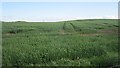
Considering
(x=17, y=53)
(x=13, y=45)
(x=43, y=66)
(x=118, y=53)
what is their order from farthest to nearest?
1. (x=118, y=53)
2. (x=13, y=45)
3. (x=17, y=53)
4. (x=43, y=66)

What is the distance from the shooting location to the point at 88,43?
20516mm

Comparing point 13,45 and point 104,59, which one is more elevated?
point 13,45

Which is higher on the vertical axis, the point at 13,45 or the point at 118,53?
the point at 13,45

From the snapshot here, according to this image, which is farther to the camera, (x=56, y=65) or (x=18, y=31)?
(x=18, y=31)

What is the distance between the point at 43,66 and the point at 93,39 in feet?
27.8

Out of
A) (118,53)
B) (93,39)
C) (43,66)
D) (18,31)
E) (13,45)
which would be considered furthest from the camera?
(18,31)

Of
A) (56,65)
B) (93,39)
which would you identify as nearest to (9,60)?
(56,65)

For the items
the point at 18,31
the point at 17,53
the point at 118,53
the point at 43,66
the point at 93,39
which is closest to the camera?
the point at 43,66

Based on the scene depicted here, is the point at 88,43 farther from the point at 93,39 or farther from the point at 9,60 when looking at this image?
the point at 9,60

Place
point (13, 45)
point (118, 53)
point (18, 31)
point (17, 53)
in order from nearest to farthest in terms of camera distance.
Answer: point (17, 53)
point (13, 45)
point (118, 53)
point (18, 31)

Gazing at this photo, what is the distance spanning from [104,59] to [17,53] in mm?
5823

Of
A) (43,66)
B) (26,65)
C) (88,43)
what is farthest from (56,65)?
(88,43)

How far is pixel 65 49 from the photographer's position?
60.1 ft

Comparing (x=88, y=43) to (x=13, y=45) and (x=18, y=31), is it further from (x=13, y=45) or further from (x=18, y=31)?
(x=18, y=31)
